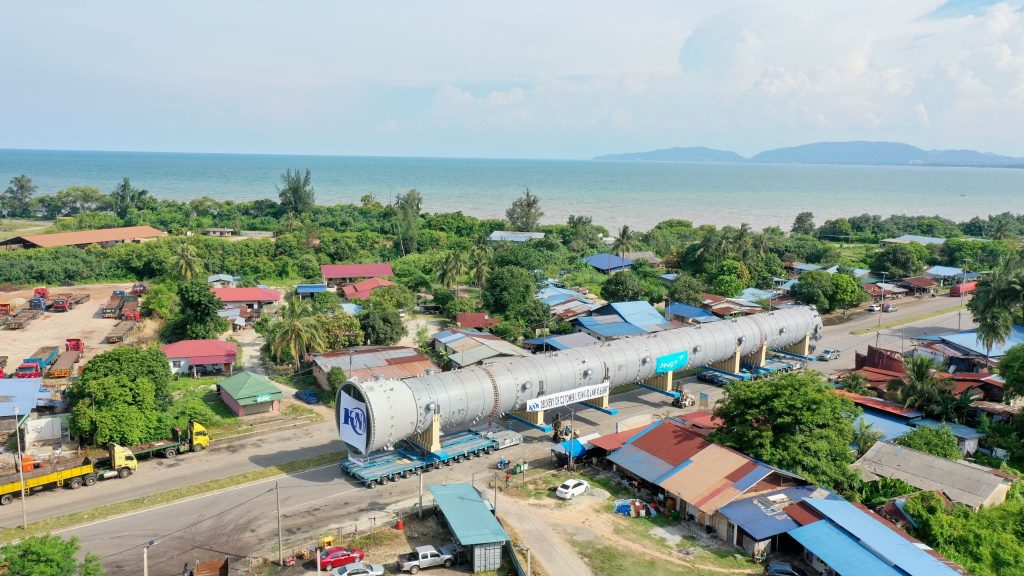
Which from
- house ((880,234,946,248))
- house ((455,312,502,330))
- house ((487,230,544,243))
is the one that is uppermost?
house ((880,234,946,248))

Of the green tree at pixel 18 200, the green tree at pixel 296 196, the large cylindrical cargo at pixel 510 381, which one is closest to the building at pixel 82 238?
the green tree at pixel 296 196

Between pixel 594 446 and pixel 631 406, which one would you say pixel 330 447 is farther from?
pixel 631 406

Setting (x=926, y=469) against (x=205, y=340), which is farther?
(x=205, y=340)

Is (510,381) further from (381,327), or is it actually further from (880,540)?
(880,540)

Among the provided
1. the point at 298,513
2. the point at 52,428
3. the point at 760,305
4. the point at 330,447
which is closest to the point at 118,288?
the point at 52,428

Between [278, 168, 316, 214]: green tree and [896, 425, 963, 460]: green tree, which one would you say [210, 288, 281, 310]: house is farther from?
[278, 168, 316, 214]: green tree

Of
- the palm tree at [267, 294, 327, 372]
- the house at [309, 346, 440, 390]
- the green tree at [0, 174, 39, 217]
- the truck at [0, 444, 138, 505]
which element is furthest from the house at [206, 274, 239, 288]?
the green tree at [0, 174, 39, 217]
